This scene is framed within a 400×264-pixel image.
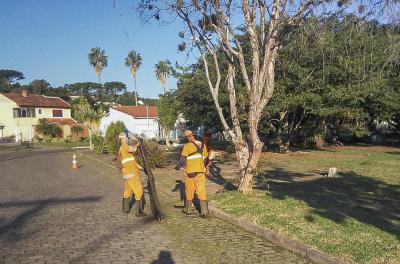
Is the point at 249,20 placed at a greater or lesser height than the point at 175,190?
greater

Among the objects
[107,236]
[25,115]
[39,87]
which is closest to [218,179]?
[107,236]

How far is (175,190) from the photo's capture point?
13.2 metres

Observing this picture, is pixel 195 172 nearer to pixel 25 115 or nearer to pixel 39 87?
pixel 25 115

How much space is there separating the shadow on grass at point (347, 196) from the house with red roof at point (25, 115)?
55477mm

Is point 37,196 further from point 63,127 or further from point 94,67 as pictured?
point 94,67

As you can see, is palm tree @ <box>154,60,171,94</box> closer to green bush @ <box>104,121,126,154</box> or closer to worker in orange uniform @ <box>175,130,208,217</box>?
green bush @ <box>104,121,126,154</box>

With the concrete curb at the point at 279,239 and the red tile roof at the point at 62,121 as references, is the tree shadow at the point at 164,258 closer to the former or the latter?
the concrete curb at the point at 279,239

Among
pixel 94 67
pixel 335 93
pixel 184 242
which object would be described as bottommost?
pixel 184 242

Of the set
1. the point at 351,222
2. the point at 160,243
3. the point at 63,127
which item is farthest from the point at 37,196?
the point at 63,127

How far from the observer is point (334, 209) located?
938 centimetres

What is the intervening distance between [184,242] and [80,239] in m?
1.71

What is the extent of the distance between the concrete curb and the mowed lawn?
0.14 m

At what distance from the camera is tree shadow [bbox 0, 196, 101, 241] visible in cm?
862

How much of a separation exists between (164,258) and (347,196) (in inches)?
239
